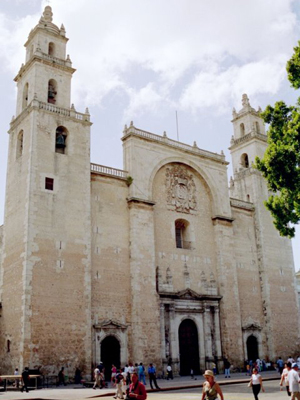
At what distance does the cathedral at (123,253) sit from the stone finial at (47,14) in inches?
2.9

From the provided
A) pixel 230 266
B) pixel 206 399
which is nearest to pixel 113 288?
pixel 230 266

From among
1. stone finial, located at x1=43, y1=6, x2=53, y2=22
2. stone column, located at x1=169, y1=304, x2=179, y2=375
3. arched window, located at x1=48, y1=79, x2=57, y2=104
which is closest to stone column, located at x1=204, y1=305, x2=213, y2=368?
stone column, located at x1=169, y1=304, x2=179, y2=375

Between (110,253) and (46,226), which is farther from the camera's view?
(110,253)

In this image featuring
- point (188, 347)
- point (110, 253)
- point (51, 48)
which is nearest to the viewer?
point (110, 253)

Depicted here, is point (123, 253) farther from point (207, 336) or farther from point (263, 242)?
point (263, 242)

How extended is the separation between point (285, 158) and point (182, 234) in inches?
626

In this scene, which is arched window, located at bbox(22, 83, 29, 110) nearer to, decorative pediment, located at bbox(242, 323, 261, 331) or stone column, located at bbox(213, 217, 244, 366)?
stone column, located at bbox(213, 217, 244, 366)

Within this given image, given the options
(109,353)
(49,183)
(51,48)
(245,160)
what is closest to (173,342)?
(109,353)

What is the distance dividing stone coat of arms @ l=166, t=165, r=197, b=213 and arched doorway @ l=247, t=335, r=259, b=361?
1032 centimetres

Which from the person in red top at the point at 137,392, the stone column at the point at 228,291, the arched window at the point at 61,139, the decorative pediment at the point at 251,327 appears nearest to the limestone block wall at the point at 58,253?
the arched window at the point at 61,139

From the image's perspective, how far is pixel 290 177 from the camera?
1659cm

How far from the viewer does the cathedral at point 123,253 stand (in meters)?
23.3

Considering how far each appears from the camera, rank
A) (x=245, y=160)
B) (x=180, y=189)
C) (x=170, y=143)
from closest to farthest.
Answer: (x=180, y=189) < (x=170, y=143) < (x=245, y=160)

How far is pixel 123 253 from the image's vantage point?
27172 millimetres
